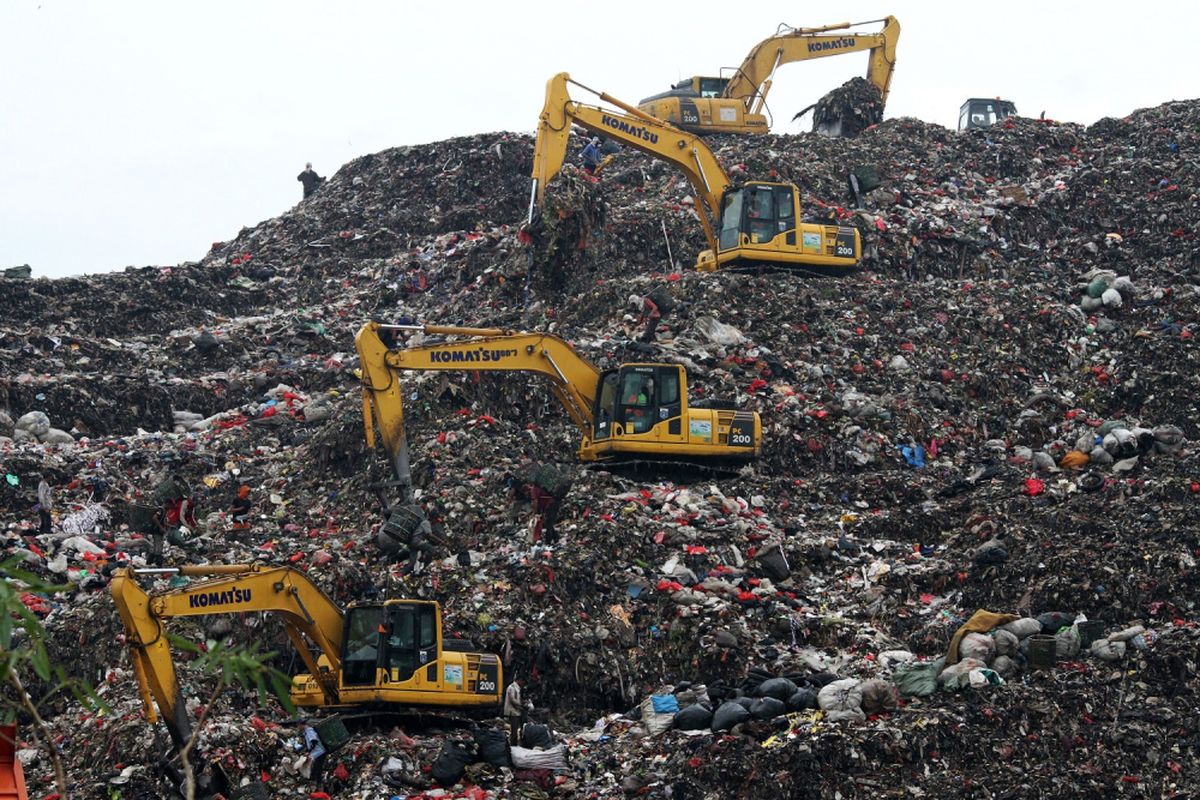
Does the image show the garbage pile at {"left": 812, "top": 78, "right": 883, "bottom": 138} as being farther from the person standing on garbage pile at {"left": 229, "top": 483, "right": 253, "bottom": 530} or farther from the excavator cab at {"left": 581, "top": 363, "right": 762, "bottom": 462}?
the person standing on garbage pile at {"left": 229, "top": 483, "right": 253, "bottom": 530}

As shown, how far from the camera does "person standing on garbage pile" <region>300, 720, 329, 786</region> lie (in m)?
11.2

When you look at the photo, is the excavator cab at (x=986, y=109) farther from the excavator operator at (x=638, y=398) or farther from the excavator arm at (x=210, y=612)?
the excavator arm at (x=210, y=612)

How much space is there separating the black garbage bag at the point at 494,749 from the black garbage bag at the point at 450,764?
10cm

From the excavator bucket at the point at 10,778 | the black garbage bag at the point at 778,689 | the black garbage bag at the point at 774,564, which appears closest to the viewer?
the excavator bucket at the point at 10,778

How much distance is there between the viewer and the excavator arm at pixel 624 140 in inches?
764

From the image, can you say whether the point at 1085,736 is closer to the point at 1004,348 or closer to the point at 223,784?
the point at 223,784

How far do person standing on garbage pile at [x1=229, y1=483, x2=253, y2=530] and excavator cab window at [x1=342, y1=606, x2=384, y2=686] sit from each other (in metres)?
4.56

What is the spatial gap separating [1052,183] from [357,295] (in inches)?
446

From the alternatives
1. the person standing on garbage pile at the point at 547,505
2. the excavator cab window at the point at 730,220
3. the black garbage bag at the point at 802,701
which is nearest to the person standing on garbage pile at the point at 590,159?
the excavator cab window at the point at 730,220

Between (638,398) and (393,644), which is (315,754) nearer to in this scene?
(393,644)

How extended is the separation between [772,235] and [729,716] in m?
10.5

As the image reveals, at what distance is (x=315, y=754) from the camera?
11.2 m

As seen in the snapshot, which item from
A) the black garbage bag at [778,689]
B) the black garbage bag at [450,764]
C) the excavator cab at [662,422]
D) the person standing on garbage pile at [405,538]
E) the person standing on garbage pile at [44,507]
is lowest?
the black garbage bag at [450,764]

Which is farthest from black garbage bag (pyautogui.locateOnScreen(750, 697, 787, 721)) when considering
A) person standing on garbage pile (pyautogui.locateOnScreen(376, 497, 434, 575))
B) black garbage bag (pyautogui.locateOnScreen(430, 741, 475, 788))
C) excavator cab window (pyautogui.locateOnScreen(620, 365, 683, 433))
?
excavator cab window (pyautogui.locateOnScreen(620, 365, 683, 433))
